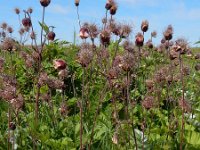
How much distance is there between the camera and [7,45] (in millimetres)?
3916

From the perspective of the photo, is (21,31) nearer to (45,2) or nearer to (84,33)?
(84,33)

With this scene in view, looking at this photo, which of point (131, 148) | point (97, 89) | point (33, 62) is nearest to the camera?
point (131, 148)

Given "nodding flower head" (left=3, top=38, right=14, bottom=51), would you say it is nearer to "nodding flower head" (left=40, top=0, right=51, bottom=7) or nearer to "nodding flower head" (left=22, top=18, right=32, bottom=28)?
"nodding flower head" (left=22, top=18, right=32, bottom=28)

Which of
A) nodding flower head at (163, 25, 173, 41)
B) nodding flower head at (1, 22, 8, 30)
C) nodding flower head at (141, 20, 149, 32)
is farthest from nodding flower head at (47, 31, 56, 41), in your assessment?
nodding flower head at (1, 22, 8, 30)

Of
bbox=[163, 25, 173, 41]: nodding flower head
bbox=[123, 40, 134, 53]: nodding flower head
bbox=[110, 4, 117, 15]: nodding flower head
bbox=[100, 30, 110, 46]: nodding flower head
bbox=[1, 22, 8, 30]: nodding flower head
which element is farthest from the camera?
bbox=[1, 22, 8, 30]: nodding flower head

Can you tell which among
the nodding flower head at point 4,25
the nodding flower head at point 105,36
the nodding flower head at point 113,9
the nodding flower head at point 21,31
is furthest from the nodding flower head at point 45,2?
the nodding flower head at point 4,25

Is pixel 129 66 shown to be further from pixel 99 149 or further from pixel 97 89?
pixel 97 89

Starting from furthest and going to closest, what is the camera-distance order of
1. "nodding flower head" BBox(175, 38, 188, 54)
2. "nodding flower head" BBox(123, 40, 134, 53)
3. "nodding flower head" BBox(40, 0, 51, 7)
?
1. "nodding flower head" BBox(123, 40, 134, 53)
2. "nodding flower head" BBox(40, 0, 51, 7)
3. "nodding flower head" BBox(175, 38, 188, 54)

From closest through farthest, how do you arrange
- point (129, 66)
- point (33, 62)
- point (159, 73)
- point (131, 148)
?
point (129, 66) → point (131, 148) → point (159, 73) → point (33, 62)

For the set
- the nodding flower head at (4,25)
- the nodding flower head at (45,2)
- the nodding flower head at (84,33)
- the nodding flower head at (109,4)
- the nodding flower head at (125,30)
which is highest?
the nodding flower head at (4,25)

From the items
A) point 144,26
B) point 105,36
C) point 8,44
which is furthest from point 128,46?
point 8,44

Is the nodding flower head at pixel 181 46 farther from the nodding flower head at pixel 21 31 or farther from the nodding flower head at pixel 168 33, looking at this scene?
the nodding flower head at pixel 21 31

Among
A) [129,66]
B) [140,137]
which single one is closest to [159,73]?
[140,137]

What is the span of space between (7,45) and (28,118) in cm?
73
